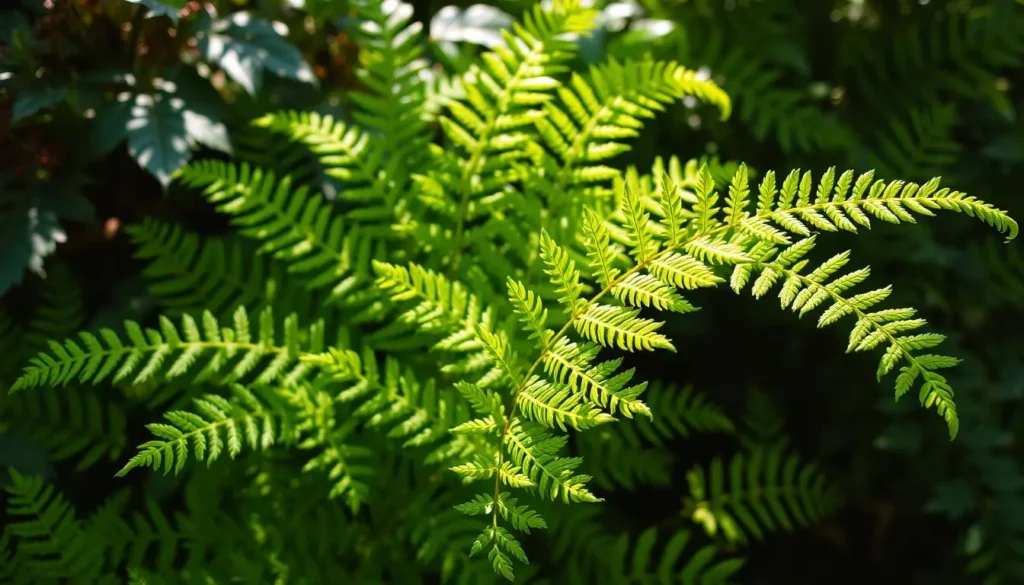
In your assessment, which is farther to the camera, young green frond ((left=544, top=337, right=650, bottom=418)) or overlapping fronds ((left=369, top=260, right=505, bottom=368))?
overlapping fronds ((left=369, top=260, right=505, bottom=368))

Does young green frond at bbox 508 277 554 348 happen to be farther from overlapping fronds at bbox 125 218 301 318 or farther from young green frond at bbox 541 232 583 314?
overlapping fronds at bbox 125 218 301 318

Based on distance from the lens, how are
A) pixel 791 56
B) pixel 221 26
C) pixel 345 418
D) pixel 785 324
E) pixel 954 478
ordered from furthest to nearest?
pixel 785 324, pixel 791 56, pixel 954 478, pixel 221 26, pixel 345 418

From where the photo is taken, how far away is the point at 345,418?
1.40 m

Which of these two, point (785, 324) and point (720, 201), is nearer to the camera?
point (720, 201)

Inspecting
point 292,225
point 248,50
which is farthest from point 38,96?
point 292,225

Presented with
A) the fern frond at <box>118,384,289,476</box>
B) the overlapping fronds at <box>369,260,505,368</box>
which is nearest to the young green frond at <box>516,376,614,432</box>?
the overlapping fronds at <box>369,260,505,368</box>

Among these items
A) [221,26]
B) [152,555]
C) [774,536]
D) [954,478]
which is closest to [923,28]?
[954,478]

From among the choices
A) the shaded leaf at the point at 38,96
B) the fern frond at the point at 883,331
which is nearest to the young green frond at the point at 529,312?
the fern frond at the point at 883,331

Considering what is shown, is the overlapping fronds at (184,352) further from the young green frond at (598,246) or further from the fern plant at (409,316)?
the young green frond at (598,246)

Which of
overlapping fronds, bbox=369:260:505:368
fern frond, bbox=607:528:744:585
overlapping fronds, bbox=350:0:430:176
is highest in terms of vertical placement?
overlapping fronds, bbox=350:0:430:176

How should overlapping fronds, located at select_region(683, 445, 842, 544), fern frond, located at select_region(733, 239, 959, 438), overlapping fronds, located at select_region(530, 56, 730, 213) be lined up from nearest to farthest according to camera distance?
fern frond, located at select_region(733, 239, 959, 438), overlapping fronds, located at select_region(530, 56, 730, 213), overlapping fronds, located at select_region(683, 445, 842, 544)

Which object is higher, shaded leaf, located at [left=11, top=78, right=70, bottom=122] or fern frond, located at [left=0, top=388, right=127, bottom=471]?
shaded leaf, located at [left=11, top=78, right=70, bottom=122]

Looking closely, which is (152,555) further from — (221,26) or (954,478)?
Result: (954,478)

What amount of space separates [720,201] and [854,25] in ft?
2.20
